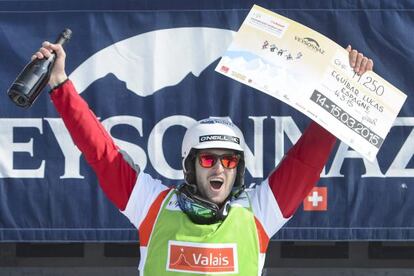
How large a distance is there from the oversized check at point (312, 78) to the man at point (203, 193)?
0.09 m

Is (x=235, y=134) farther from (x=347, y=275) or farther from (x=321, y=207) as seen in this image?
(x=347, y=275)

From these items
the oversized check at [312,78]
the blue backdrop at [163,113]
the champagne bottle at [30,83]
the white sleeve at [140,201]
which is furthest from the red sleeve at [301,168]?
the blue backdrop at [163,113]

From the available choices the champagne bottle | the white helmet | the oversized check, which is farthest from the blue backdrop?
the champagne bottle

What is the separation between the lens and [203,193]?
305 cm

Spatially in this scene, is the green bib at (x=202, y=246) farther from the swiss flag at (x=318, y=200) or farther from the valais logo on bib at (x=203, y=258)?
the swiss flag at (x=318, y=200)

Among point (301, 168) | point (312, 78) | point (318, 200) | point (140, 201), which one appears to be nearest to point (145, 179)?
point (140, 201)

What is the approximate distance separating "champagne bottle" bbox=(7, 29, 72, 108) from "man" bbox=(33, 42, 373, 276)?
5cm

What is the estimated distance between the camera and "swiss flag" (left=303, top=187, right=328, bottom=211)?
5.09 m

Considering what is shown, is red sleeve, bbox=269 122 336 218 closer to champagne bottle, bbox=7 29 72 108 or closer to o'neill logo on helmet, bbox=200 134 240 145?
o'neill logo on helmet, bbox=200 134 240 145

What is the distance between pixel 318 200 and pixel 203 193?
2.15m

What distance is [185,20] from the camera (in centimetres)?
510

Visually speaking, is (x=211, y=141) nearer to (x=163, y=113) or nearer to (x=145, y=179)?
(x=145, y=179)

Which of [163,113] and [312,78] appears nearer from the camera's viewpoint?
[312,78]

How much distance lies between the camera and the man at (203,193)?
2.99m
